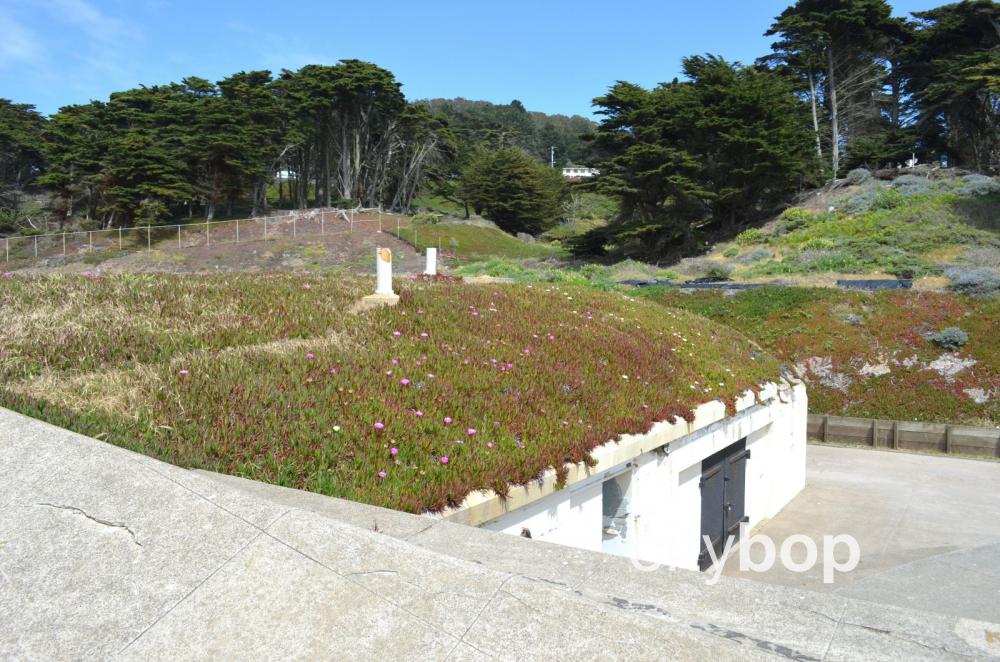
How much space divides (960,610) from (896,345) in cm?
1296

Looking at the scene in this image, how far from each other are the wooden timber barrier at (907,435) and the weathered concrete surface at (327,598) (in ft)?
47.0

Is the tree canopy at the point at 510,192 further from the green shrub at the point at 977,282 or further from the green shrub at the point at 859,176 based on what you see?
the green shrub at the point at 977,282

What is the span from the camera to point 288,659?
109 inches

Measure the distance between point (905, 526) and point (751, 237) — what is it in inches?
1135

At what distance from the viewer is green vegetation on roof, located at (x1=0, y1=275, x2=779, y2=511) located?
526 centimetres

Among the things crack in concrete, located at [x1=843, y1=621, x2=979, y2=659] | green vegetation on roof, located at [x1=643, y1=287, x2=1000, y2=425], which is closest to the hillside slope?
green vegetation on roof, located at [x1=643, y1=287, x2=1000, y2=425]

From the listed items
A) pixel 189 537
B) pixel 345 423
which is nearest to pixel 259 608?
pixel 189 537

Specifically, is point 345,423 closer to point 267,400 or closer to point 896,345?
point 267,400

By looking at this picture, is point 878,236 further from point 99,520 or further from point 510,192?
point 99,520

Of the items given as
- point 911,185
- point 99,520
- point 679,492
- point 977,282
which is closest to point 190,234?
point 977,282

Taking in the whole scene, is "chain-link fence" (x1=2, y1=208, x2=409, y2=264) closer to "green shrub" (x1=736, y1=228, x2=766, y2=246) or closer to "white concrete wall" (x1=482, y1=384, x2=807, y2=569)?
"green shrub" (x1=736, y1=228, x2=766, y2=246)

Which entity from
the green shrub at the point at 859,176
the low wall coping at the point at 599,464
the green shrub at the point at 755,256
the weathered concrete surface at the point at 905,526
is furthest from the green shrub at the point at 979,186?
the low wall coping at the point at 599,464

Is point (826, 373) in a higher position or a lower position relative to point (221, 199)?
lower

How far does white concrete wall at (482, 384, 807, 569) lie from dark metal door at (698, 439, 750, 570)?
0.18 metres
